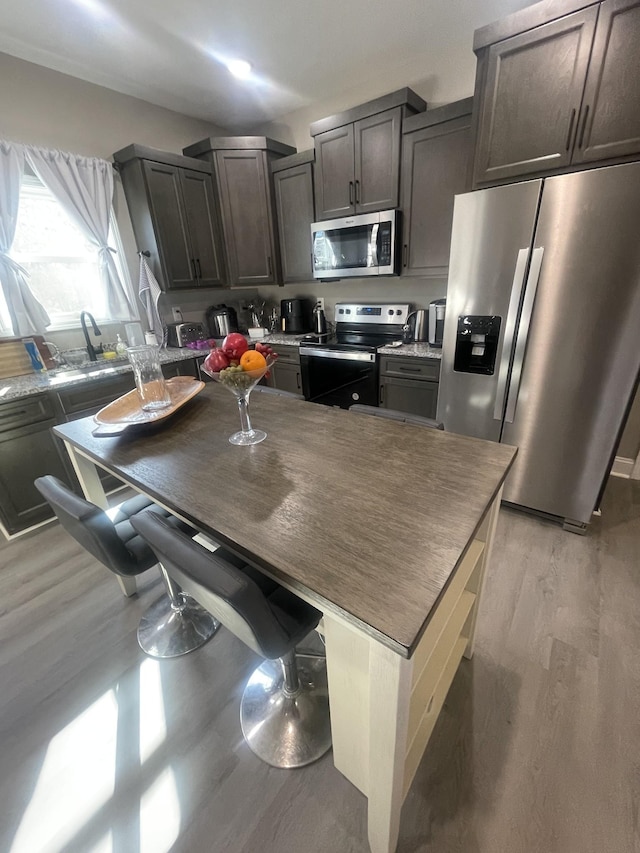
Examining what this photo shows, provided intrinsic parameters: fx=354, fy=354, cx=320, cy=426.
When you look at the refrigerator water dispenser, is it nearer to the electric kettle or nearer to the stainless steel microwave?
the electric kettle

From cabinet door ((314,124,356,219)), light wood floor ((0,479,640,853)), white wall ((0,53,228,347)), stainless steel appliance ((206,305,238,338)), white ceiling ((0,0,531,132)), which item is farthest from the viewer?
stainless steel appliance ((206,305,238,338))

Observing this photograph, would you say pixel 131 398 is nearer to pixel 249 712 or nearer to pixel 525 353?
pixel 249 712

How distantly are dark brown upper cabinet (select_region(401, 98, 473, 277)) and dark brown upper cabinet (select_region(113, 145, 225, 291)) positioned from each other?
1.72 metres

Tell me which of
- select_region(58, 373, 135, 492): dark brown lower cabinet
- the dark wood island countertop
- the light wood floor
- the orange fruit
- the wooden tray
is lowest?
the light wood floor

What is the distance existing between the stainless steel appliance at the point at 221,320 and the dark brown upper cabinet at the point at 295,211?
2.20ft

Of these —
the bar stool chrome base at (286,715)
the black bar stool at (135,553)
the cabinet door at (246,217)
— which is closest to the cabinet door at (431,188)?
the cabinet door at (246,217)

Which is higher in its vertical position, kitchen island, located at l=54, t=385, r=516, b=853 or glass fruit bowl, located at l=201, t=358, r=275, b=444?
glass fruit bowl, located at l=201, t=358, r=275, b=444

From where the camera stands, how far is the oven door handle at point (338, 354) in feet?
8.72

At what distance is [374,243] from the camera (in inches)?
103

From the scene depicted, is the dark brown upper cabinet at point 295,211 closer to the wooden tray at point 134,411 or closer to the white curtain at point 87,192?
the white curtain at point 87,192

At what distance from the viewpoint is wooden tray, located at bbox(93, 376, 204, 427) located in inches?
55.0

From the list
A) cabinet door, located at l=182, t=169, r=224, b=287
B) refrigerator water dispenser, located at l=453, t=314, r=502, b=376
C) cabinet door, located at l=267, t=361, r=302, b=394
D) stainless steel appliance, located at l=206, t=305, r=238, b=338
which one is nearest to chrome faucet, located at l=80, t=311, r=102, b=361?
cabinet door, located at l=182, t=169, r=224, b=287

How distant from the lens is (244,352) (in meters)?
1.18

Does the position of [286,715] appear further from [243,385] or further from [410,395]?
[410,395]
